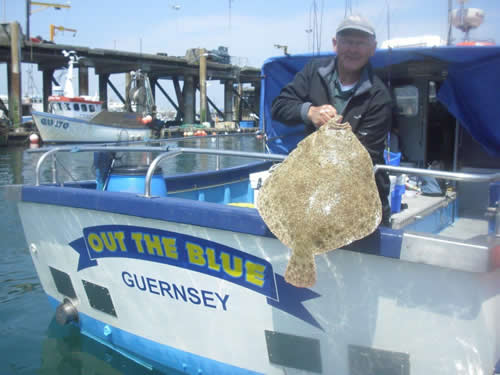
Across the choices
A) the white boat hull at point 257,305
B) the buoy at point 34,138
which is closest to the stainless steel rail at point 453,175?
the white boat hull at point 257,305

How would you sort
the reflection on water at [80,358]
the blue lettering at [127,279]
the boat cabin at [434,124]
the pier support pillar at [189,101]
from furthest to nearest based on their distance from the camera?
the pier support pillar at [189,101]
the boat cabin at [434,124]
the reflection on water at [80,358]
the blue lettering at [127,279]

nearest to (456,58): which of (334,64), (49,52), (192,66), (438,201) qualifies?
(438,201)

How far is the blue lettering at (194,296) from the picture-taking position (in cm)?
302

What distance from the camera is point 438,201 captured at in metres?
4.63

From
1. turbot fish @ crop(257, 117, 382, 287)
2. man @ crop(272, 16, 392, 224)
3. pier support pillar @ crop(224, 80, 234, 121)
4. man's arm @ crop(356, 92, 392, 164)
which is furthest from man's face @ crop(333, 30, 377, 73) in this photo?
pier support pillar @ crop(224, 80, 234, 121)

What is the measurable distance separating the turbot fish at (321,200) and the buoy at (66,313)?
103 inches

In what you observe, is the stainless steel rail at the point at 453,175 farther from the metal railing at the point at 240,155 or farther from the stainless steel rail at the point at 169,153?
the stainless steel rail at the point at 169,153

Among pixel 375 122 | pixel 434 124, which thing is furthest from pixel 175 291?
pixel 434 124

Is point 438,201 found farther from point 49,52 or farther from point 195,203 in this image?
point 49,52

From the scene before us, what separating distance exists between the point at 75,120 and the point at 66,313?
26173 millimetres

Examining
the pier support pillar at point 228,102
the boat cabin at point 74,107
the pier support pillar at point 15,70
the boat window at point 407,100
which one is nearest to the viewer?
the boat window at point 407,100

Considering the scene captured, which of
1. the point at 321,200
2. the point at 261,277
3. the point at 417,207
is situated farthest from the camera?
the point at 417,207

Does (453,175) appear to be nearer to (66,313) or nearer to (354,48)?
(354,48)

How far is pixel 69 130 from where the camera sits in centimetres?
2767
